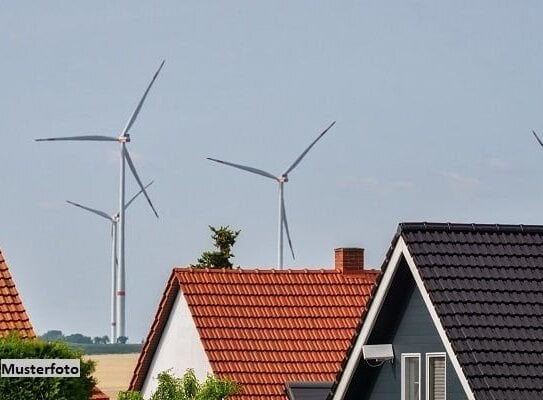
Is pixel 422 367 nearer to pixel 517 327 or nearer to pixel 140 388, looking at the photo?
pixel 517 327

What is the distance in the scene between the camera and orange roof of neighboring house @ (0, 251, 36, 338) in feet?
143

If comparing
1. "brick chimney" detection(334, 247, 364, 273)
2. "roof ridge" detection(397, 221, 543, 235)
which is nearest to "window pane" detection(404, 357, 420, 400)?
"roof ridge" detection(397, 221, 543, 235)

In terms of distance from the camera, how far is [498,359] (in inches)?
1291

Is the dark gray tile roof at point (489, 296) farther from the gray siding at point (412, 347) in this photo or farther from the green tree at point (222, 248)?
the green tree at point (222, 248)

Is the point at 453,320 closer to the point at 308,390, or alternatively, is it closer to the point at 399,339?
the point at 399,339

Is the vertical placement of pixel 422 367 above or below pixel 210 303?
below

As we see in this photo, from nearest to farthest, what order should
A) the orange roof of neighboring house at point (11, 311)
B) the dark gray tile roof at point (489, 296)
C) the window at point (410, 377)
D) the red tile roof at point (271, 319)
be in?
the dark gray tile roof at point (489, 296) < the window at point (410, 377) < the orange roof of neighboring house at point (11, 311) < the red tile roof at point (271, 319)

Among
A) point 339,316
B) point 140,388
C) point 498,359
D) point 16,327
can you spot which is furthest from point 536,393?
point 140,388

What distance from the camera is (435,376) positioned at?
3500cm

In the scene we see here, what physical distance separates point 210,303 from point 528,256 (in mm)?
17657

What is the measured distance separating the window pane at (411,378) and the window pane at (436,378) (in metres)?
0.55

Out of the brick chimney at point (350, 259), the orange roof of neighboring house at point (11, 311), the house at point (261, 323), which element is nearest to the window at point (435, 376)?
the orange roof of neighboring house at point (11, 311)

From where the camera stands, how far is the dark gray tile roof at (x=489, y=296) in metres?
32.6

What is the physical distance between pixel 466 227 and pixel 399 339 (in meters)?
2.54
